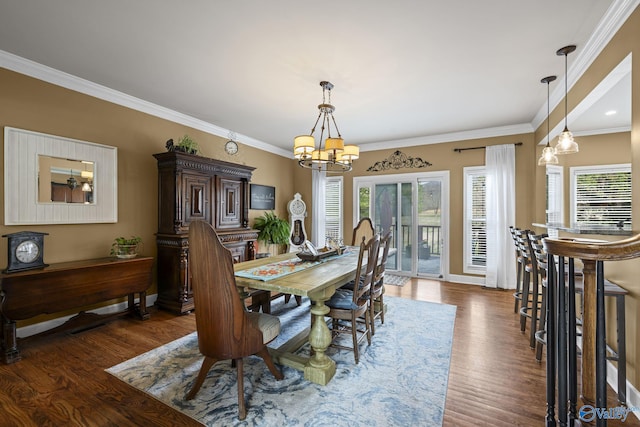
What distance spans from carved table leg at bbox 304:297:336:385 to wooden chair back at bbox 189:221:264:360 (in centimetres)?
48

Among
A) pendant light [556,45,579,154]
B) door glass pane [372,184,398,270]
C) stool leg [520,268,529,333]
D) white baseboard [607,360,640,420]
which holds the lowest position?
white baseboard [607,360,640,420]

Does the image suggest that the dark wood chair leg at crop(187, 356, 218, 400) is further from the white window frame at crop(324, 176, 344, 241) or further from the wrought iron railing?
the white window frame at crop(324, 176, 344, 241)

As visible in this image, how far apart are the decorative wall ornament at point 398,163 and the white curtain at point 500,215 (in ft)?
3.70

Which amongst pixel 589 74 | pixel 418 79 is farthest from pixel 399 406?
pixel 589 74

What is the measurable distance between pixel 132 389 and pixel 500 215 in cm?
531

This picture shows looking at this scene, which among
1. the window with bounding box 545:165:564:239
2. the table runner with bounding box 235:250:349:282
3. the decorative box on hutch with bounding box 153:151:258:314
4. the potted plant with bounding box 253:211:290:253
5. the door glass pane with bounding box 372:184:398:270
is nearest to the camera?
the table runner with bounding box 235:250:349:282

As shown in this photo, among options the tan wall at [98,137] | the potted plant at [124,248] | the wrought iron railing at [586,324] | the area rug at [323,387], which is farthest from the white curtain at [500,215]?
the potted plant at [124,248]

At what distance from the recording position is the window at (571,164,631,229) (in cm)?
464

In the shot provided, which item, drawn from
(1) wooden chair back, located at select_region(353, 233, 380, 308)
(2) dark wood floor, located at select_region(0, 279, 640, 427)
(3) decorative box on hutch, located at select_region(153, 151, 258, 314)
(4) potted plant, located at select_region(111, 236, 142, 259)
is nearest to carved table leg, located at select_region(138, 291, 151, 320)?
(2) dark wood floor, located at select_region(0, 279, 640, 427)

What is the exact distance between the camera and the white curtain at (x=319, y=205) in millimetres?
6395

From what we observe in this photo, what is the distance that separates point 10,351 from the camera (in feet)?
7.91

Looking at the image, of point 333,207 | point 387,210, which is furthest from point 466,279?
point 333,207

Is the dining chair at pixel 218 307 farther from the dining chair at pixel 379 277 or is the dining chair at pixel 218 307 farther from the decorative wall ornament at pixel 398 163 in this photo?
the decorative wall ornament at pixel 398 163

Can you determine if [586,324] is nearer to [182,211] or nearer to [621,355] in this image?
[621,355]
